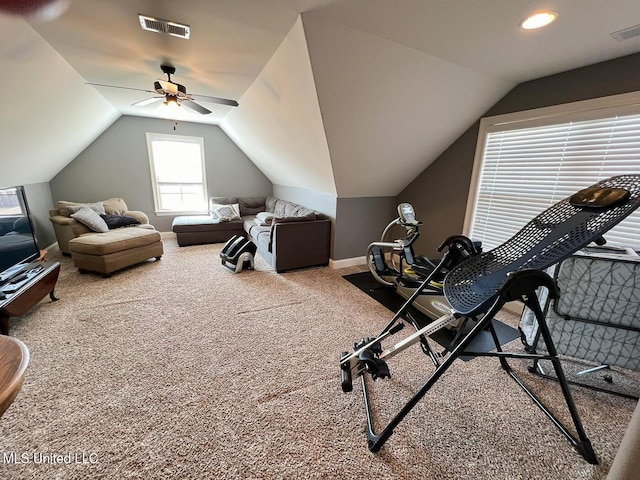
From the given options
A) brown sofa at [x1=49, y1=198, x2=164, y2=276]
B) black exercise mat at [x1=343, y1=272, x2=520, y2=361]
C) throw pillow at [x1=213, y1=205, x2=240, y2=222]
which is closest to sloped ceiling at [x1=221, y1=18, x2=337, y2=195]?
throw pillow at [x1=213, y1=205, x2=240, y2=222]

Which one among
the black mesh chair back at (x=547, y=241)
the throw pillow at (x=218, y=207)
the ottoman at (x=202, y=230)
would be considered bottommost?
the ottoman at (x=202, y=230)

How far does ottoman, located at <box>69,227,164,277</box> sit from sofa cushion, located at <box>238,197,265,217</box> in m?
2.38

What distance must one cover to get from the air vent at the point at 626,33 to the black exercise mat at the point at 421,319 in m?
2.28

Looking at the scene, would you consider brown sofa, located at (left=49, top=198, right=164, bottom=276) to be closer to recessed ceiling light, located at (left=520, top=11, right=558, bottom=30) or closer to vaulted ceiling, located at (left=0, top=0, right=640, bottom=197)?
vaulted ceiling, located at (left=0, top=0, right=640, bottom=197)

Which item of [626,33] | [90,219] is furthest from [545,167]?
[90,219]

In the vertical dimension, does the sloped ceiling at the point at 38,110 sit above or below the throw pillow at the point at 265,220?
above

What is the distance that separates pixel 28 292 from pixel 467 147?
4853 mm

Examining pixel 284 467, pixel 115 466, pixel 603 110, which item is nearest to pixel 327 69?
pixel 603 110

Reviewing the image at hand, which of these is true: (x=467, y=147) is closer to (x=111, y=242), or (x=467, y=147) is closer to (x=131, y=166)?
(x=111, y=242)

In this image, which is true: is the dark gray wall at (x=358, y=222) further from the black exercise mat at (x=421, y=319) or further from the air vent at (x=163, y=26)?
the air vent at (x=163, y=26)

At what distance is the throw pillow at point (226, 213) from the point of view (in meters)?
5.07

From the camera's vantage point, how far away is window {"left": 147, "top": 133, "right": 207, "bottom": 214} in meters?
5.25

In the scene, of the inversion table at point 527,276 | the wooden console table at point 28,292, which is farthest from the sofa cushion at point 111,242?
the inversion table at point 527,276

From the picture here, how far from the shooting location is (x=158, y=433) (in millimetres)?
1380
